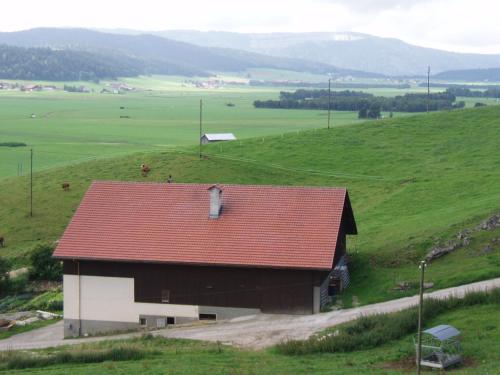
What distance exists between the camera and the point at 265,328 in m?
Answer: 39.2

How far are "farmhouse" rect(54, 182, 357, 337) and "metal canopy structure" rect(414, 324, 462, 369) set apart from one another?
415 inches

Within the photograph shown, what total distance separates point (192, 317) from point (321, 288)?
6.45 m

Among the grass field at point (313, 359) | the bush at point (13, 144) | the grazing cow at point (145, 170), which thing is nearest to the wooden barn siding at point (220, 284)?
the grass field at point (313, 359)

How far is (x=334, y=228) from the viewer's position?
42406mm

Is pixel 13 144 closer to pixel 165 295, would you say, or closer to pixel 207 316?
pixel 165 295

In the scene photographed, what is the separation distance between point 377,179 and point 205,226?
37549 mm

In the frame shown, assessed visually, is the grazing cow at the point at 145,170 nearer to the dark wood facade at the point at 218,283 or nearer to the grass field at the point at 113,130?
the grass field at the point at 113,130

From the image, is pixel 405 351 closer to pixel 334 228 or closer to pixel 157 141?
pixel 334 228

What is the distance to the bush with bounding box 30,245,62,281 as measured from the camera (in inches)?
2228

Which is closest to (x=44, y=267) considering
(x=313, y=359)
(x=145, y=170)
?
(x=145, y=170)

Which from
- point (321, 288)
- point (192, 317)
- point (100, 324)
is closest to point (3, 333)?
point (100, 324)

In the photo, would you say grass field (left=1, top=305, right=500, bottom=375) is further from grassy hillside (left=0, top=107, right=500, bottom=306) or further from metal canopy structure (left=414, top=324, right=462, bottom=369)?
grassy hillside (left=0, top=107, right=500, bottom=306)

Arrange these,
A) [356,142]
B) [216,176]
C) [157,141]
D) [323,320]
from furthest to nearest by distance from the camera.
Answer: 1. [157,141]
2. [356,142]
3. [216,176]
4. [323,320]

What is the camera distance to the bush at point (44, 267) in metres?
56.6
